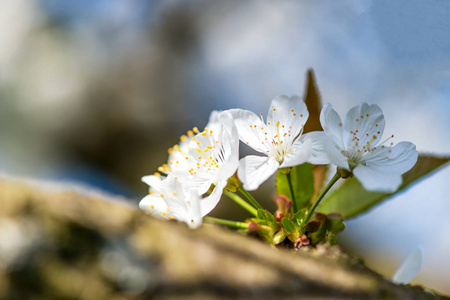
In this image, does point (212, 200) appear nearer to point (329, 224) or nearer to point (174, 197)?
point (174, 197)

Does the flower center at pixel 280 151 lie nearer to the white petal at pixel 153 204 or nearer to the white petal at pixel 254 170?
the white petal at pixel 254 170

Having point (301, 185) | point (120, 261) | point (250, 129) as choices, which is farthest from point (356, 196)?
point (120, 261)

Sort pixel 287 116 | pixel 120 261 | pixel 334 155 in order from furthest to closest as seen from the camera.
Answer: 1. pixel 287 116
2. pixel 334 155
3. pixel 120 261

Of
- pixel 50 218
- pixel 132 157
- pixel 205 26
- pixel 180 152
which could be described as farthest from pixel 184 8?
pixel 50 218

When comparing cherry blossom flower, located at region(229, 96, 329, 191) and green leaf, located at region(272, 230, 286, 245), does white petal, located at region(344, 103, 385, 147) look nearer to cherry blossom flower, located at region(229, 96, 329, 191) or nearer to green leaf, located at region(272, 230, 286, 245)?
cherry blossom flower, located at region(229, 96, 329, 191)

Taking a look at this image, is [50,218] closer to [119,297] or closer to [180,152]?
[119,297]

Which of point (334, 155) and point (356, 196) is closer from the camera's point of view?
point (334, 155)
